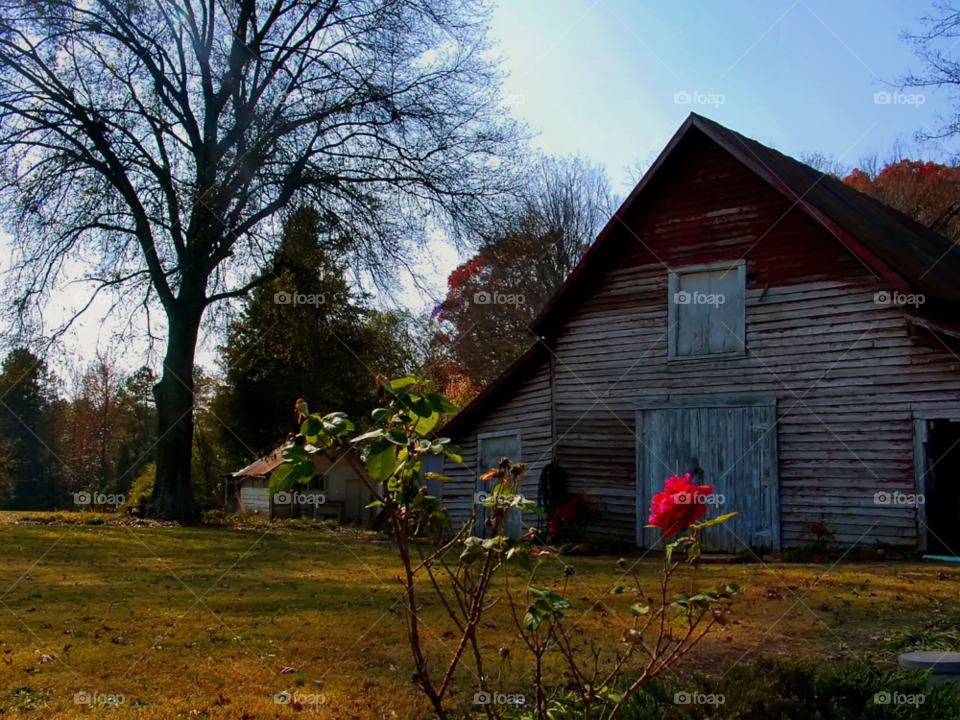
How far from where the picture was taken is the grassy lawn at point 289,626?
6.21 meters

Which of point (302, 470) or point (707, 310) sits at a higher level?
point (707, 310)

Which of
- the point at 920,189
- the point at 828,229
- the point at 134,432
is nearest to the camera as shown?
the point at 828,229

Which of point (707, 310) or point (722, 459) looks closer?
point (722, 459)

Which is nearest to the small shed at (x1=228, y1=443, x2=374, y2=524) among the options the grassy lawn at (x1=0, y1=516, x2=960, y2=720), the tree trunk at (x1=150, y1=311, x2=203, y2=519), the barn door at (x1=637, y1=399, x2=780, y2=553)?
the tree trunk at (x1=150, y1=311, x2=203, y2=519)

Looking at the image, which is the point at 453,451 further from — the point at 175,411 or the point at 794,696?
the point at 175,411

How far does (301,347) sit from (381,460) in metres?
24.0

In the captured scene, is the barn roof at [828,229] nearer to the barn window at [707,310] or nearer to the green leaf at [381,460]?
the barn window at [707,310]

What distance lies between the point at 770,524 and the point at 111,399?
50.9 metres

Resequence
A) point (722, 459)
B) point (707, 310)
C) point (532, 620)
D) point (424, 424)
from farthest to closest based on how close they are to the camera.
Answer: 1. point (707, 310)
2. point (722, 459)
3. point (532, 620)
4. point (424, 424)

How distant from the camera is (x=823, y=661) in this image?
6.80 m

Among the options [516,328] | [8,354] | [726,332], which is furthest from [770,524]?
[516,328]

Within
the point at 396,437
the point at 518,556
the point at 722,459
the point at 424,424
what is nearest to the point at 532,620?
the point at 518,556

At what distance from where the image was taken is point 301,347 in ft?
87.8

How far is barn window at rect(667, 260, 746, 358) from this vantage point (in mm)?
15742
